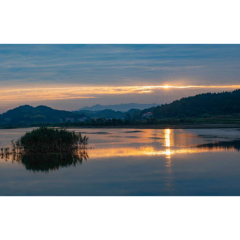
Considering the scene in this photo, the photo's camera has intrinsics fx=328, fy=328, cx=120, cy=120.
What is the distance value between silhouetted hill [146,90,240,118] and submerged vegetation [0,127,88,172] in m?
34.5

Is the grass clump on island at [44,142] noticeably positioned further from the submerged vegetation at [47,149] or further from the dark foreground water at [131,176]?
the dark foreground water at [131,176]

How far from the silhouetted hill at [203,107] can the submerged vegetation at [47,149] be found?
3454 cm

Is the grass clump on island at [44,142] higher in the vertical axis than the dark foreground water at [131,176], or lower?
higher

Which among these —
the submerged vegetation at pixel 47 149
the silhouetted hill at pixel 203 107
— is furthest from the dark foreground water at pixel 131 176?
the silhouetted hill at pixel 203 107

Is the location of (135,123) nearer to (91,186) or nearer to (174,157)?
(174,157)

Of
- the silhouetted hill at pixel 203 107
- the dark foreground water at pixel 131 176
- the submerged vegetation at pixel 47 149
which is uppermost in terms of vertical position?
the silhouetted hill at pixel 203 107

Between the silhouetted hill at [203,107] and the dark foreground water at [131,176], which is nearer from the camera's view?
the dark foreground water at [131,176]

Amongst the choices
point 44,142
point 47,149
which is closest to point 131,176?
point 47,149

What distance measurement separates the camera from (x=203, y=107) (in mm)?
48938

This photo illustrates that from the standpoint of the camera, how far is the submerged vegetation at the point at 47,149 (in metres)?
11.9

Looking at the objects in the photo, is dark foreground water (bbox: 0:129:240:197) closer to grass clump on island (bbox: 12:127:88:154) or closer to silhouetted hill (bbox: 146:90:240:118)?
grass clump on island (bbox: 12:127:88:154)
